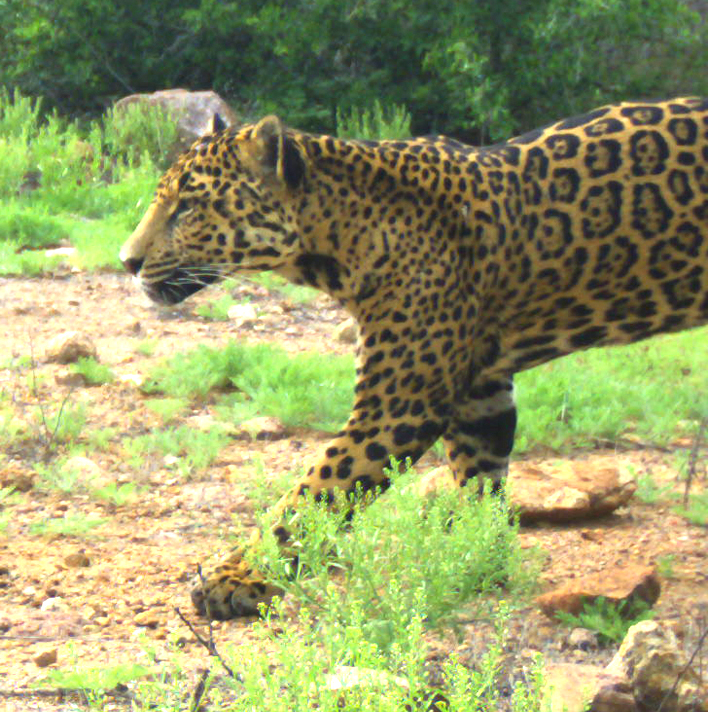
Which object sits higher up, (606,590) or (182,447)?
(606,590)

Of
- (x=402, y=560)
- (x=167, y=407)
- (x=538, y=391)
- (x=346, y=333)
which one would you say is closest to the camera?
(x=402, y=560)

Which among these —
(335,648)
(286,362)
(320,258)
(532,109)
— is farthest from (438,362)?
(532,109)

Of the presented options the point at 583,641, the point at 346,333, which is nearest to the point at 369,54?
the point at 346,333

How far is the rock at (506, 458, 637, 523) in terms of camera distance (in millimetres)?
5434

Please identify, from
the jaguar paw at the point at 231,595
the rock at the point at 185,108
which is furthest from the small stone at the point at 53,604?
the rock at the point at 185,108

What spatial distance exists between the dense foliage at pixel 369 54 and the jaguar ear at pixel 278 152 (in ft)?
25.7

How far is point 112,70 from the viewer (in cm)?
1397

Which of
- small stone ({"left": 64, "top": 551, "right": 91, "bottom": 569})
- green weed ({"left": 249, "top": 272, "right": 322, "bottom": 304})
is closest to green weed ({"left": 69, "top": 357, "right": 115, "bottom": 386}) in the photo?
green weed ({"left": 249, "top": 272, "right": 322, "bottom": 304})

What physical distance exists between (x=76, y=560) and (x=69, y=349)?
2.44 metres

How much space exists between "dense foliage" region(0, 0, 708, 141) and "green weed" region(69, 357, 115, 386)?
20.5 feet

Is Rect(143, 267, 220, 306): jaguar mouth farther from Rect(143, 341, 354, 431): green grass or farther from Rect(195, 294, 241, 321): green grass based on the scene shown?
Rect(195, 294, 241, 321): green grass

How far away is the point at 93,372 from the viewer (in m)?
7.04

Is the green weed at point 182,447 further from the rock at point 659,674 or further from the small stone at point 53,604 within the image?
the rock at point 659,674

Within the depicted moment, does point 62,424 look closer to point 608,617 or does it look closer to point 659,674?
point 608,617
